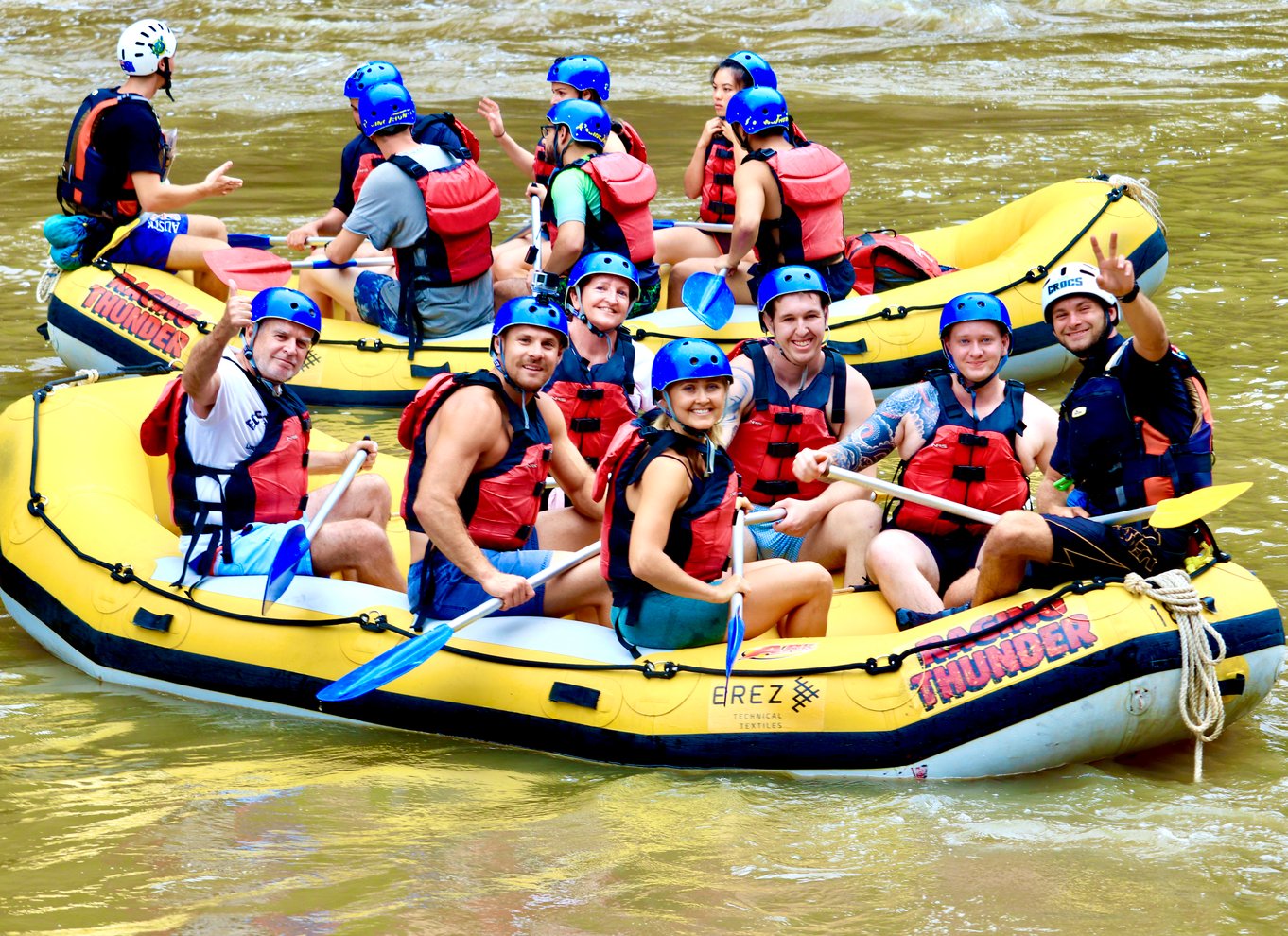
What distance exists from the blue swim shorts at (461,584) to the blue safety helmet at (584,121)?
2946 mm

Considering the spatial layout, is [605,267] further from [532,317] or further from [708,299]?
[532,317]

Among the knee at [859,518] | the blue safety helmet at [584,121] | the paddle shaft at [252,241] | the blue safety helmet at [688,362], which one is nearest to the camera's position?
the blue safety helmet at [688,362]

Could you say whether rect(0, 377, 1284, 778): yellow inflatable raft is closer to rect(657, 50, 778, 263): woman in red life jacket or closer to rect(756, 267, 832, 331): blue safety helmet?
rect(756, 267, 832, 331): blue safety helmet

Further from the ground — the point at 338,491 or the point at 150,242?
the point at 150,242

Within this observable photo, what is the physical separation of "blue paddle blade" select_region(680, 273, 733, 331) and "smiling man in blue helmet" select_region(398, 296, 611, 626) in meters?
1.04

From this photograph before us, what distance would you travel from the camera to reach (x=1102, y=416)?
4.25 m

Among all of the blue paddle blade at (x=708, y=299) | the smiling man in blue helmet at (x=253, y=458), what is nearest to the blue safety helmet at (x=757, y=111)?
the blue paddle blade at (x=708, y=299)

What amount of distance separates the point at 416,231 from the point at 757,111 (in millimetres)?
1496

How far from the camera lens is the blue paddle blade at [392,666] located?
168 inches

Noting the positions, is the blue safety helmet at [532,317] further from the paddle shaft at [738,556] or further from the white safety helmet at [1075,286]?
the white safety helmet at [1075,286]

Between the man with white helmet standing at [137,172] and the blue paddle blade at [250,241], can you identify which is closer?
the man with white helmet standing at [137,172]

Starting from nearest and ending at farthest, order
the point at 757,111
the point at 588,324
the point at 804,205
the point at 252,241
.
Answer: the point at 588,324, the point at 757,111, the point at 804,205, the point at 252,241

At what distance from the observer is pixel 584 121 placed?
6934 mm

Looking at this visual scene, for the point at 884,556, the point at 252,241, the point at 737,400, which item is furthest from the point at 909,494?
the point at 252,241
